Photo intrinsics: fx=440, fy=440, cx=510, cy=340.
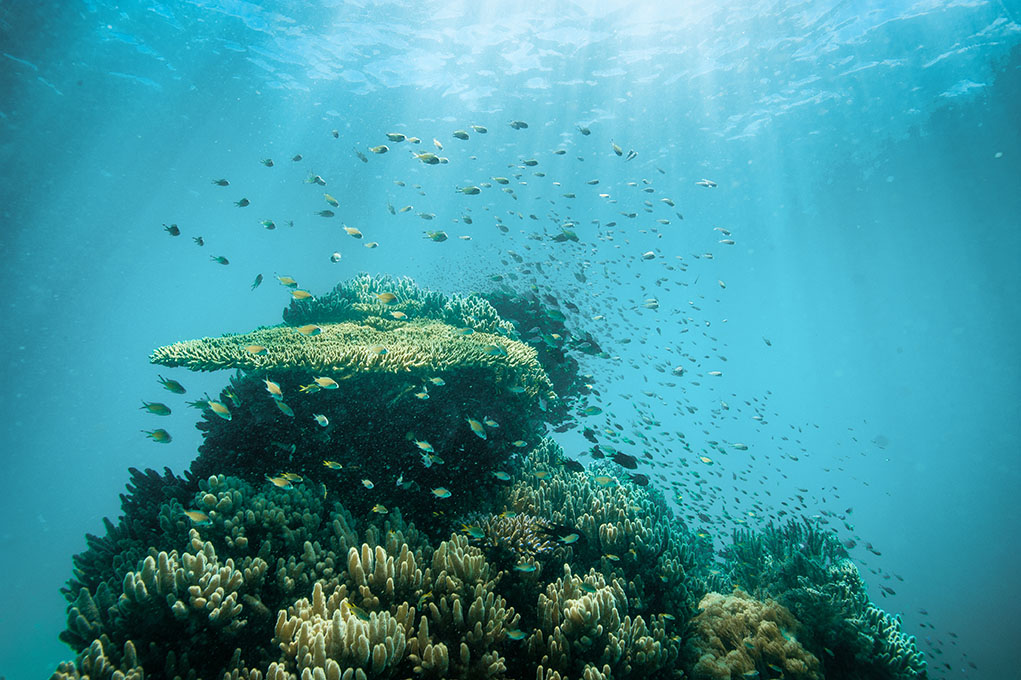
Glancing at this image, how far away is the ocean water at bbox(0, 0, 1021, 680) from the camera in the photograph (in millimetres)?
20125

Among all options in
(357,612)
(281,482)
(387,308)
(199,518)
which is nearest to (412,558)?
(357,612)

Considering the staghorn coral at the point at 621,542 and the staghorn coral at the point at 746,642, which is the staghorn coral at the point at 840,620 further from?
the staghorn coral at the point at 621,542

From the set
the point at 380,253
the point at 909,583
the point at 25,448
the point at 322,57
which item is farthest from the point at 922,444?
the point at 25,448

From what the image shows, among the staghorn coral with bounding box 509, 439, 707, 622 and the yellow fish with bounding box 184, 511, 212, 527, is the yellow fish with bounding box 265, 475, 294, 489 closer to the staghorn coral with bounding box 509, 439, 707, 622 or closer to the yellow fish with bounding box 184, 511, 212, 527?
the yellow fish with bounding box 184, 511, 212, 527

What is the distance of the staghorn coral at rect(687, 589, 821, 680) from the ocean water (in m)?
3.80

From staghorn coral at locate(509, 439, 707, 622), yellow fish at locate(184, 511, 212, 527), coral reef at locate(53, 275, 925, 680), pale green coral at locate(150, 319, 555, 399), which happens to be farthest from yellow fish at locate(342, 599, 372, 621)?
pale green coral at locate(150, 319, 555, 399)

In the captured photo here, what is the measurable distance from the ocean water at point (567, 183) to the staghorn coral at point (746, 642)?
380cm

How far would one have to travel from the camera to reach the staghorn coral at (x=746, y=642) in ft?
14.7

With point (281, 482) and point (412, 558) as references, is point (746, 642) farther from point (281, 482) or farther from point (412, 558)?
point (281, 482)

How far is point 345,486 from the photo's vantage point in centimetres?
551

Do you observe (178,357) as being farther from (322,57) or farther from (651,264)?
(651,264)

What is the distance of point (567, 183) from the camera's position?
35.0 m

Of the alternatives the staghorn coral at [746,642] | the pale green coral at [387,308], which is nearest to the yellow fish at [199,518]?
the pale green coral at [387,308]

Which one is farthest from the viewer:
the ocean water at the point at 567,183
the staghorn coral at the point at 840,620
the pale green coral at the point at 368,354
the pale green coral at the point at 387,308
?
the ocean water at the point at 567,183
